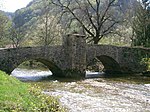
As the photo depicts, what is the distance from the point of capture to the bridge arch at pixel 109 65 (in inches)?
1475

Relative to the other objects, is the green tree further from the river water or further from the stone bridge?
the river water

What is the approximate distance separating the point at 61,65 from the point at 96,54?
510 cm

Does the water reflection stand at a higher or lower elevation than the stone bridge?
lower

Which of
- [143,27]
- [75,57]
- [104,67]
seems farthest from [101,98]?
[143,27]

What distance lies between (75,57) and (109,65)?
345 inches

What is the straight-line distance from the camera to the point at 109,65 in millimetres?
39000

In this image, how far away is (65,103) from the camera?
17.0 meters

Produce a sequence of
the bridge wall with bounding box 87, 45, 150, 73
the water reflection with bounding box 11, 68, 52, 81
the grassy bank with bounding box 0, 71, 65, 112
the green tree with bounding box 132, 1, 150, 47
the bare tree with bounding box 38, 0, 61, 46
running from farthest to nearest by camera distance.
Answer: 1. the bare tree with bounding box 38, 0, 61, 46
2. the green tree with bounding box 132, 1, 150, 47
3. the bridge wall with bounding box 87, 45, 150, 73
4. the water reflection with bounding box 11, 68, 52, 81
5. the grassy bank with bounding box 0, 71, 65, 112

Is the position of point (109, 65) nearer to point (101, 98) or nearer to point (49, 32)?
point (49, 32)

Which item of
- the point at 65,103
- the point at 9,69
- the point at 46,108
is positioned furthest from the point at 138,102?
the point at 9,69

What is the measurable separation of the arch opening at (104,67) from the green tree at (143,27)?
271 inches

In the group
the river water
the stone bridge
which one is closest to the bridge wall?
the stone bridge

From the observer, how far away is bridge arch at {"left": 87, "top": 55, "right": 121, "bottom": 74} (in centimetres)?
3746

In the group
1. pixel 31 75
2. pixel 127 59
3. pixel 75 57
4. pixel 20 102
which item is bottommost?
pixel 31 75
